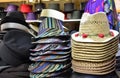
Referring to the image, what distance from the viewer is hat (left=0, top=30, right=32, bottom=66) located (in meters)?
0.83

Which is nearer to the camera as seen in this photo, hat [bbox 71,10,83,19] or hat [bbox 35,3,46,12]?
hat [bbox 71,10,83,19]

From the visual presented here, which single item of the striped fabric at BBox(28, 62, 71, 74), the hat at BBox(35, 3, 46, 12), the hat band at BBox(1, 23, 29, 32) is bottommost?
the striped fabric at BBox(28, 62, 71, 74)

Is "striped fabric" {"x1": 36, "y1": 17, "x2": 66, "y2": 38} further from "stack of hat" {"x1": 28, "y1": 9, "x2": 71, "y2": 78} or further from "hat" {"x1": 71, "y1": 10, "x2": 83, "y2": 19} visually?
"hat" {"x1": 71, "y1": 10, "x2": 83, "y2": 19}

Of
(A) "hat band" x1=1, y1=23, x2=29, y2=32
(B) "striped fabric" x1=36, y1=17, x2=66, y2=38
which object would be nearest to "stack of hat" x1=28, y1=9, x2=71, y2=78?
(B) "striped fabric" x1=36, y1=17, x2=66, y2=38

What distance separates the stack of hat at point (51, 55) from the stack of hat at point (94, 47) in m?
0.04

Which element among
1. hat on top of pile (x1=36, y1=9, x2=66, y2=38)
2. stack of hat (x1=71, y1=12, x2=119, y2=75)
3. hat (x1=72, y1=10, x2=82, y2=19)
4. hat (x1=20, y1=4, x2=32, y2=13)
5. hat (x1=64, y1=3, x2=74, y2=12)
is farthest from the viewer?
hat (x1=20, y1=4, x2=32, y2=13)

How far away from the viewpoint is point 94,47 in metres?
0.71

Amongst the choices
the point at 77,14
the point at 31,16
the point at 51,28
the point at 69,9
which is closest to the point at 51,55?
the point at 51,28

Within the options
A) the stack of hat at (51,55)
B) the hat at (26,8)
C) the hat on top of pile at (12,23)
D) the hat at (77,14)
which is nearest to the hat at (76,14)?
the hat at (77,14)

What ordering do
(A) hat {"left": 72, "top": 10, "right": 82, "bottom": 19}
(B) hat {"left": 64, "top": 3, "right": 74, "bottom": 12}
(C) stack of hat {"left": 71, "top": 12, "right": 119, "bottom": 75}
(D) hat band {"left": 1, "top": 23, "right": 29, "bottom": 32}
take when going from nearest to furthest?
(C) stack of hat {"left": 71, "top": 12, "right": 119, "bottom": 75}
(D) hat band {"left": 1, "top": 23, "right": 29, "bottom": 32}
(A) hat {"left": 72, "top": 10, "right": 82, "bottom": 19}
(B) hat {"left": 64, "top": 3, "right": 74, "bottom": 12}

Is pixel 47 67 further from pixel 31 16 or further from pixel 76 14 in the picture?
pixel 31 16

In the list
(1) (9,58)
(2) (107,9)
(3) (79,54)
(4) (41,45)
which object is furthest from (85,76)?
(2) (107,9)

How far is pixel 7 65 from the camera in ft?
2.80

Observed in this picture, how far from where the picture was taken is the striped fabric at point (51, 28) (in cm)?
81
